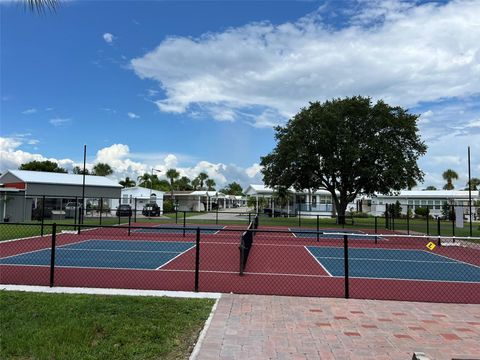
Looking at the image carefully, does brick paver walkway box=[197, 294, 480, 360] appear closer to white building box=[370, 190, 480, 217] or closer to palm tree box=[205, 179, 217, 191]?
white building box=[370, 190, 480, 217]

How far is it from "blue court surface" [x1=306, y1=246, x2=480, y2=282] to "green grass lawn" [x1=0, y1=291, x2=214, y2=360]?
6510 millimetres

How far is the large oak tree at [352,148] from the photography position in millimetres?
38562

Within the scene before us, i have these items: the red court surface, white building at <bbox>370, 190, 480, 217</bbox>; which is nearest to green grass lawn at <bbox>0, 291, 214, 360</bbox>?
the red court surface

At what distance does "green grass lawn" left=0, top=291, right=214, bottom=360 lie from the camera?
5.11 metres

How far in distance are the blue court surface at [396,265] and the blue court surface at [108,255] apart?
561 centimetres

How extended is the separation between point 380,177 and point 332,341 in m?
35.2

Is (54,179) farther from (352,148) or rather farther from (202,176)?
(202,176)

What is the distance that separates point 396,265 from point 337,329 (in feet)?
29.9

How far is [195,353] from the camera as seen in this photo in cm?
514

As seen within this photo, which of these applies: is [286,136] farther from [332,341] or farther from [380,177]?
[332,341]

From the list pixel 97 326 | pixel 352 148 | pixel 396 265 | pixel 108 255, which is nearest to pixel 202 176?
pixel 352 148

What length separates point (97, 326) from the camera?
5957mm

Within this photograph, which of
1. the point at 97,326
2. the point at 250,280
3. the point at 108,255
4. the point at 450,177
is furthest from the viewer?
the point at 450,177

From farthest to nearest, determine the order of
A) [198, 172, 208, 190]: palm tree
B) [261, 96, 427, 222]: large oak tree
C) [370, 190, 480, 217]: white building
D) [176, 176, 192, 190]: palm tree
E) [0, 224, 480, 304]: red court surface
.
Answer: [198, 172, 208, 190]: palm tree < [176, 176, 192, 190]: palm tree < [370, 190, 480, 217]: white building < [261, 96, 427, 222]: large oak tree < [0, 224, 480, 304]: red court surface
